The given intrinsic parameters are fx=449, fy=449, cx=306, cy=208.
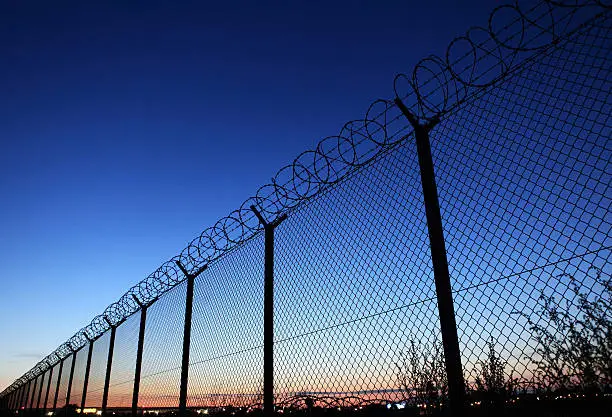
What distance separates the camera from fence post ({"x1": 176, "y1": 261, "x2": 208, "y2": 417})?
6.80 metres

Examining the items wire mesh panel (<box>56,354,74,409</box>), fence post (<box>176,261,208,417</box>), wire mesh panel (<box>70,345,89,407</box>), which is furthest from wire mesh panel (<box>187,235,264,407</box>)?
wire mesh panel (<box>56,354,74,409</box>)

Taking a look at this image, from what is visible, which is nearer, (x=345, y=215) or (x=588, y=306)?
(x=588, y=306)

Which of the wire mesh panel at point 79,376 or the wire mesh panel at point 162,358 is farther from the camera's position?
the wire mesh panel at point 79,376

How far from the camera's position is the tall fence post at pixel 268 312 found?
4.79m

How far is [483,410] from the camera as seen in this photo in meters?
2.84

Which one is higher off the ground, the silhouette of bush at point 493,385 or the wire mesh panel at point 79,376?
the wire mesh panel at point 79,376

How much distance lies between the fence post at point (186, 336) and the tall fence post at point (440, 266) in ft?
14.7

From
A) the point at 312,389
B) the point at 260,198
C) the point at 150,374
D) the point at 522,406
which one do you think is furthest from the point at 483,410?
the point at 150,374

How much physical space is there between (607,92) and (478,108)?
2.95 feet

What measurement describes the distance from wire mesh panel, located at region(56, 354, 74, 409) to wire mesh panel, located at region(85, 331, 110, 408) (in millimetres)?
3398

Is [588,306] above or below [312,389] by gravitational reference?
above

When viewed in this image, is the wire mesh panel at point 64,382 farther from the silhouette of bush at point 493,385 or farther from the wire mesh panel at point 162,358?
the silhouette of bush at point 493,385

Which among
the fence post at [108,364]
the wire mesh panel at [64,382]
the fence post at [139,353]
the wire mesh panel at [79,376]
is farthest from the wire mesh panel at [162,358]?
the wire mesh panel at [64,382]

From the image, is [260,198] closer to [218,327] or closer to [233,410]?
[218,327]
